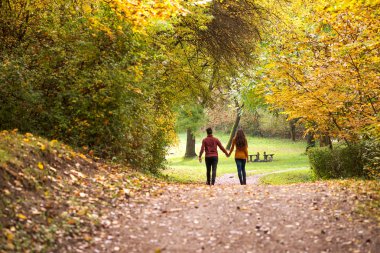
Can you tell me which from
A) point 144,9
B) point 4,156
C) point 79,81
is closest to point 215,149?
point 79,81

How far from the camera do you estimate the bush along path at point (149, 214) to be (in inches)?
263

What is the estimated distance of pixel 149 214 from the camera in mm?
8109

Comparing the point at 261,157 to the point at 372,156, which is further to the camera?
the point at 261,157

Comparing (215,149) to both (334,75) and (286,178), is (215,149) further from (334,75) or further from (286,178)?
(286,178)

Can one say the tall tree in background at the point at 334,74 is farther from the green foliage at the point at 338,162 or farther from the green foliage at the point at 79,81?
the green foliage at the point at 79,81

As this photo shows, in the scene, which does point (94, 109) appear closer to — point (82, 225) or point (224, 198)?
point (224, 198)

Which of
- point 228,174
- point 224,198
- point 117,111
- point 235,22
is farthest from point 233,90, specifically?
point 224,198

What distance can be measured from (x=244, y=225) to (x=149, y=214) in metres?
1.55

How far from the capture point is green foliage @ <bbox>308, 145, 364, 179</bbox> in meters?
15.5

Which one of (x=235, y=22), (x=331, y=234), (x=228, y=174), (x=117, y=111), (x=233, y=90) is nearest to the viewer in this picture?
(x=331, y=234)

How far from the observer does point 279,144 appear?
170 ft

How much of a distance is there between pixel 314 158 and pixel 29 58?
9.78 metres

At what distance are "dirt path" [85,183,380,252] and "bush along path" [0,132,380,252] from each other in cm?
1

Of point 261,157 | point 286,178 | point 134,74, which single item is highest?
point 134,74
